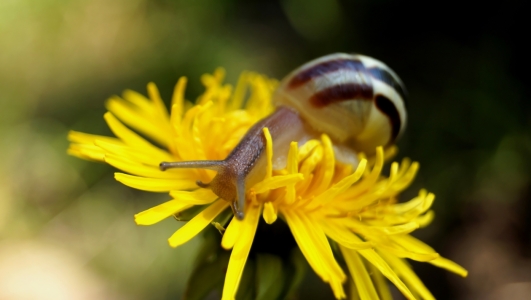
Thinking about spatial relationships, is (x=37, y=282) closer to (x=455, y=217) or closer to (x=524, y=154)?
(x=455, y=217)

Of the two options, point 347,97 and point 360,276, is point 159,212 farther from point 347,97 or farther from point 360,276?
point 347,97

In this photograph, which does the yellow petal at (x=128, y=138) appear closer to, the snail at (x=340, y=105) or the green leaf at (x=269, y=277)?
the snail at (x=340, y=105)

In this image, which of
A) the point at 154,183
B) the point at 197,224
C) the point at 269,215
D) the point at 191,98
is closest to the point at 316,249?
the point at 269,215

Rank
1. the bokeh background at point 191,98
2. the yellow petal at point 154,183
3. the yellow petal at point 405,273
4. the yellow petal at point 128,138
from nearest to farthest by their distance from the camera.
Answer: the yellow petal at point 154,183 → the yellow petal at point 405,273 → the yellow petal at point 128,138 → the bokeh background at point 191,98

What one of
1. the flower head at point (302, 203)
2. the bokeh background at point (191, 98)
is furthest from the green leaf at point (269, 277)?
the bokeh background at point (191, 98)

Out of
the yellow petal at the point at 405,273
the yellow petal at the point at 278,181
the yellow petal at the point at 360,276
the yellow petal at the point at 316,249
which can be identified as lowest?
the yellow petal at the point at 405,273

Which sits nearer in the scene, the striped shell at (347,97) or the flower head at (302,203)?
the flower head at (302,203)

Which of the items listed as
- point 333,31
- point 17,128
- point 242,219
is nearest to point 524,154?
point 333,31

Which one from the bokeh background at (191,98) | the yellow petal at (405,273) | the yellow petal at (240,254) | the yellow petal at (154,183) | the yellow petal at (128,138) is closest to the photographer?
the yellow petal at (240,254)
